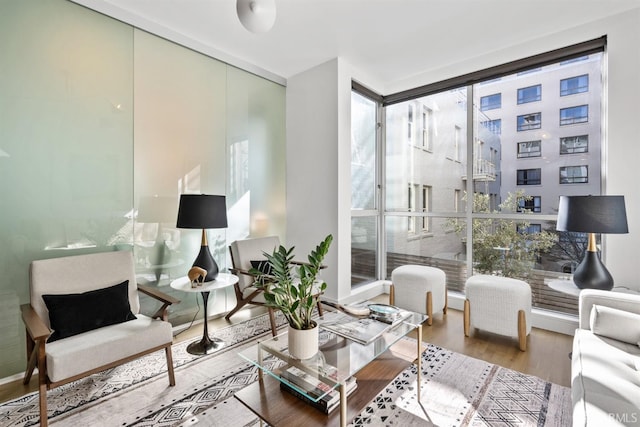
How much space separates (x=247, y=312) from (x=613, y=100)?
419cm

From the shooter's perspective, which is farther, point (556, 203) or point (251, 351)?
point (556, 203)

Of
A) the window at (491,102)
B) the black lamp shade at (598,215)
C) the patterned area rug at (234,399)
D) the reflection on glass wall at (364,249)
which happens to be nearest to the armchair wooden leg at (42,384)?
the patterned area rug at (234,399)

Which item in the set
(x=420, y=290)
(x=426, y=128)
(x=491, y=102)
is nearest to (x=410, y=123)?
(x=426, y=128)

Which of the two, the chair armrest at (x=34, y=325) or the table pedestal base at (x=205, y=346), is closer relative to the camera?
the chair armrest at (x=34, y=325)

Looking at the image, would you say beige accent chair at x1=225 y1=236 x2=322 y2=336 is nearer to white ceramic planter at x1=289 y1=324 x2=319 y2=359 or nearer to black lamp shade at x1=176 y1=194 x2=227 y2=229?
black lamp shade at x1=176 y1=194 x2=227 y2=229

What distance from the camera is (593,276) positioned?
2482mm

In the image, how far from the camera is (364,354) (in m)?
1.74

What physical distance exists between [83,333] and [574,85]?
15.4ft

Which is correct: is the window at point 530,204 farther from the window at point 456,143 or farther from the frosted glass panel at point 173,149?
the frosted glass panel at point 173,149

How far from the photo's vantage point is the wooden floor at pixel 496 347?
2256mm

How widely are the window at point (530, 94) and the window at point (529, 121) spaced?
0.54ft

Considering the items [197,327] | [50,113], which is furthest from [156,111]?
[197,327]

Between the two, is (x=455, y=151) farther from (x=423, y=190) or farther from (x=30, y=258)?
(x=30, y=258)
